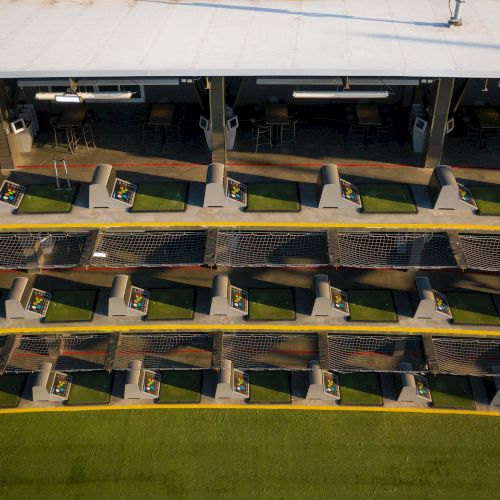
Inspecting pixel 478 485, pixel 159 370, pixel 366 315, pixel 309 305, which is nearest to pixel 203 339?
pixel 159 370

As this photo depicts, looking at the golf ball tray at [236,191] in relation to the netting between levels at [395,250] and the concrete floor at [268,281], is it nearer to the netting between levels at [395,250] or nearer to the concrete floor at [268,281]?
the netting between levels at [395,250]

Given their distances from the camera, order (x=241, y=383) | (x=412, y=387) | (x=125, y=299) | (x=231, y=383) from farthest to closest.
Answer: (x=241, y=383), (x=231, y=383), (x=412, y=387), (x=125, y=299)

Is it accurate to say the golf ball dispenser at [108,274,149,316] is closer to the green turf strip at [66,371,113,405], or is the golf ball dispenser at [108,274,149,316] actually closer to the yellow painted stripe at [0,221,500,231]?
the yellow painted stripe at [0,221,500,231]

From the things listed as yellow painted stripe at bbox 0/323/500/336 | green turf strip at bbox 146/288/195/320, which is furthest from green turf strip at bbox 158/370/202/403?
green turf strip at bbox 146/288/195/320

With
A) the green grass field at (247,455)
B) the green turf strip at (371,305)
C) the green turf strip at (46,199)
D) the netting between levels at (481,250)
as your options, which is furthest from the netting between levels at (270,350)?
the green turf strip at (46,199)

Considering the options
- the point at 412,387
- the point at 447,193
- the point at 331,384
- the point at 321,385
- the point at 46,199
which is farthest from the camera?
the point at 331,384

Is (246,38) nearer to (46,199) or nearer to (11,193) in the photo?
(46,199)

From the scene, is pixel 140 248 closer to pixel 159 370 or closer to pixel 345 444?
pixel 159 370

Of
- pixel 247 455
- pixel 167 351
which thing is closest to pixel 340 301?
pixel 247 455
